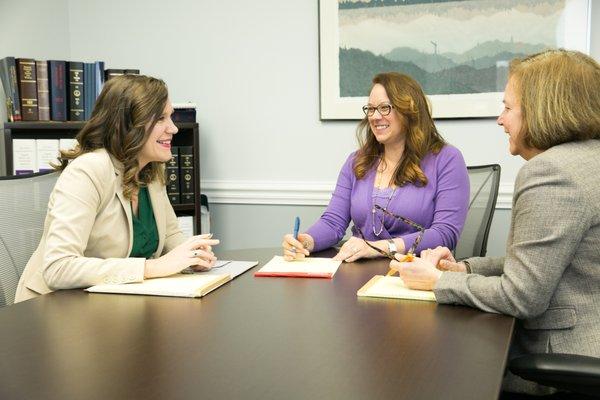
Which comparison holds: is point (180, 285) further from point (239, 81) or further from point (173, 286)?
point (239, 81)

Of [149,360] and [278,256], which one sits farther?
[278,256]

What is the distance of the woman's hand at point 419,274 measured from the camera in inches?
57.9

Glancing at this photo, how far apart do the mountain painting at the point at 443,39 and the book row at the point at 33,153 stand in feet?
4.91

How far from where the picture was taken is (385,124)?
2408mm

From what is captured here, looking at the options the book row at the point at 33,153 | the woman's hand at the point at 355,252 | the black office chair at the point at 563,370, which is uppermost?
the book row at the point at 33,153

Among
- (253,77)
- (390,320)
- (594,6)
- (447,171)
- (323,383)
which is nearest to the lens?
(323,383)

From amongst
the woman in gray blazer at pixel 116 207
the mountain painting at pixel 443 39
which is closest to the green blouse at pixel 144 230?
the woman in gray blazer at pixel 116 207

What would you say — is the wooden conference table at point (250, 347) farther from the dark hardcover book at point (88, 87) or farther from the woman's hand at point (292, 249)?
the dark hardcover book at point (88, 87)

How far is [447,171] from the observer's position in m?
2.31

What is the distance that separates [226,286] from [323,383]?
0.71m

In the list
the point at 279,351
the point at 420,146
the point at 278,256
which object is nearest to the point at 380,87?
the point at 420,146

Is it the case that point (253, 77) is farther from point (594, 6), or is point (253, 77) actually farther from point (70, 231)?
point (70, 231)

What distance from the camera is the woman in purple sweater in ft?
7.37

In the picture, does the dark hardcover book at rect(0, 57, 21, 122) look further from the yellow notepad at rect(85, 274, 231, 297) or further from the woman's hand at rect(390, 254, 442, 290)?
the woman's hand at rect(390, 254, 442, 290)
